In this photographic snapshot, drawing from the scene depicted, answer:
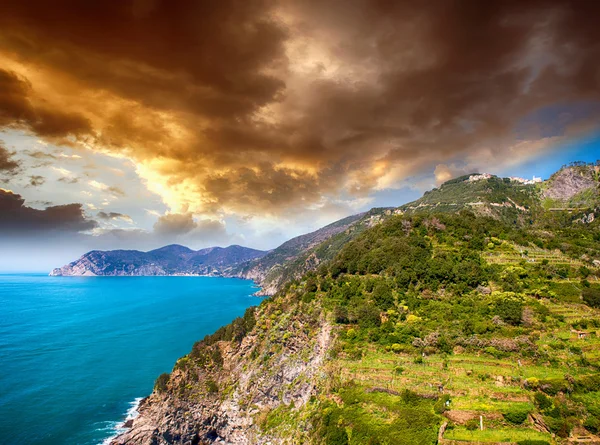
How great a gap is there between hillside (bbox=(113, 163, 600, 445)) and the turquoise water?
44.1 ft

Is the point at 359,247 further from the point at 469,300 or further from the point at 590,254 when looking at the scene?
the point at 590,254

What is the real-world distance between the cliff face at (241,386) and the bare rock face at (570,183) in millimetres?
168291

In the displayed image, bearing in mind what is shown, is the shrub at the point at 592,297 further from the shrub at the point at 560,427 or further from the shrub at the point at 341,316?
the shrub at the point at 341,316

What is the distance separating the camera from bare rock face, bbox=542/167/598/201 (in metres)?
148

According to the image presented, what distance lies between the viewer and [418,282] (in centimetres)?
4231

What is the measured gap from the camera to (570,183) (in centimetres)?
15212

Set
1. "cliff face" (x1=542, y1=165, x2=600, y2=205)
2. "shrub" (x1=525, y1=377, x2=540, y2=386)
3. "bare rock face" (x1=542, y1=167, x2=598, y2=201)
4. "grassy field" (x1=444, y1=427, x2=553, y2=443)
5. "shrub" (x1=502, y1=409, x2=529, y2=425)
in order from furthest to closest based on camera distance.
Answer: "bare rock face" (x1=542, y1=167, x2=598, y2=201)
"cliff face" (x1=542, y1=165, x2=600, y2=205)
"shrub" (x1=525, y1=377, x2=540, y2=386)
"shrub" (x1=502, y1=409, x2=529, y2=425)
"grassy field" (x1=444, y1=427, x2=553, y2=443)

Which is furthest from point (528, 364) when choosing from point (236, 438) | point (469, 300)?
point (236, 438)

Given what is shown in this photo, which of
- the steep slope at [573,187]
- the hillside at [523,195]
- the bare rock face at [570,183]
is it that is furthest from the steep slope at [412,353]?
the bare rock face at [570,183]

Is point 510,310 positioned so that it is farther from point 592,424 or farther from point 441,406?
point 441,406

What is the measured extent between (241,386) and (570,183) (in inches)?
7341

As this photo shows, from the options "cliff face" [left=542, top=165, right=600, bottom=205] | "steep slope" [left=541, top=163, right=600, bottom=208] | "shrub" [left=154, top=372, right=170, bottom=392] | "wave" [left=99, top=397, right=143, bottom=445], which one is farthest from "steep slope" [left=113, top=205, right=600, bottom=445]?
"cliff face" [left=542, top=165, right=600, bottom=205]

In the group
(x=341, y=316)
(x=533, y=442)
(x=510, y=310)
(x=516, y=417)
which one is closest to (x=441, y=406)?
(x=516, y=417)

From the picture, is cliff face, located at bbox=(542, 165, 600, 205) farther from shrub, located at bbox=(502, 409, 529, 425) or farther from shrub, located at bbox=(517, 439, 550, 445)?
shrub, located at bbox=(517, 439, 550, 445)
